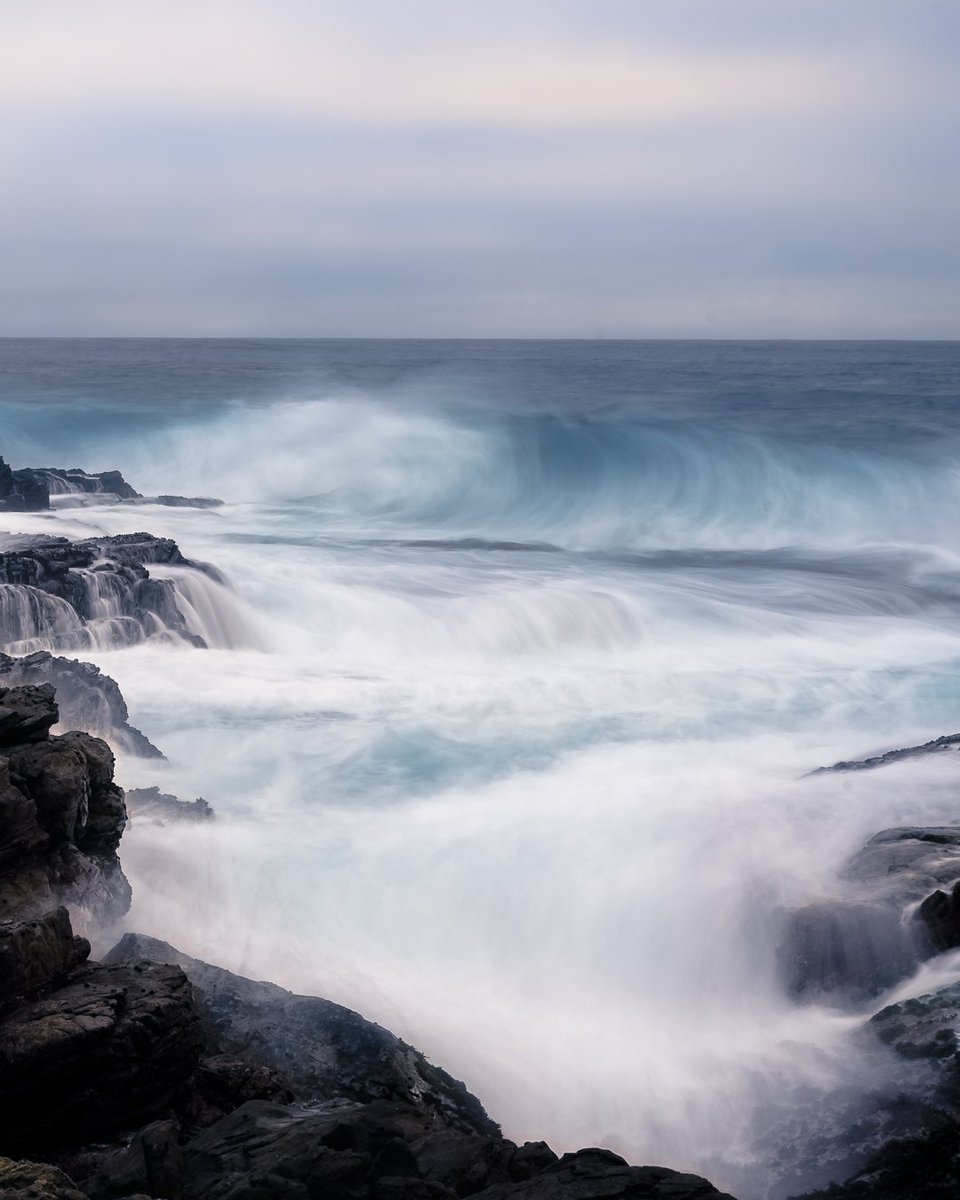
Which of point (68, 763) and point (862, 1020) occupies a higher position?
point (68, 763)

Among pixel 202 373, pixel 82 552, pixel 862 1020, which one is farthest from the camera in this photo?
pixel 202 373

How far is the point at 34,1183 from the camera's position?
13.3ft

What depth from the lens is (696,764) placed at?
1113cm

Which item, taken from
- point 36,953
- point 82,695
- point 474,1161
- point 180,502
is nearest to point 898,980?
point 474,1161

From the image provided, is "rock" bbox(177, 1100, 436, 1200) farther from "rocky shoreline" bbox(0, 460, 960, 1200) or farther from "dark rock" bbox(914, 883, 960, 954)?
"dark rock" bbox(914, 883, 960, 954)

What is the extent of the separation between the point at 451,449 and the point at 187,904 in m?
26.7

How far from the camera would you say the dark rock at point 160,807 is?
8.40m

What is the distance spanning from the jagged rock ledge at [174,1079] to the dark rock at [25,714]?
12 mm

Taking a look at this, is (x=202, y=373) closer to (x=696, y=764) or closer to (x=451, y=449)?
(x=451, y=449)

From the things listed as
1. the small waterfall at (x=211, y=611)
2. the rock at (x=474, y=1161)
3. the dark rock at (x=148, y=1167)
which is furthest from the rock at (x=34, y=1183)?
the small waterfall at (x=211, y=611)

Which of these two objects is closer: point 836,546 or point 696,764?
point 696,764

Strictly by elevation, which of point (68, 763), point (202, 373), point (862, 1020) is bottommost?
point (862, 1020)

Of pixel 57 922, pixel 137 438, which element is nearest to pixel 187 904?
pixel 57 922

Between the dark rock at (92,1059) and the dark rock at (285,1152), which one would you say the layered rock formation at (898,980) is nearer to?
the dark rock at (285,1152)
